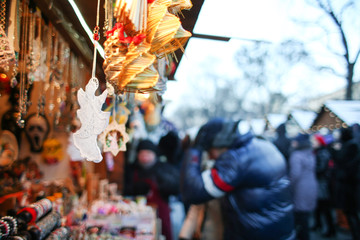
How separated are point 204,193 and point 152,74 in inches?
71.2

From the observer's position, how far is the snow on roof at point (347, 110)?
10.7 feet

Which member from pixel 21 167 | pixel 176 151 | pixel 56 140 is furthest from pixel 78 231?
pixel 176 151

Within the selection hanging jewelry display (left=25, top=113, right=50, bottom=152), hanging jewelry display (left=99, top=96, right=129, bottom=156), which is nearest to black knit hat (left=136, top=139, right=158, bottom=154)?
hanging jewelry display (left=25, top=113, right=50, bottom=152)

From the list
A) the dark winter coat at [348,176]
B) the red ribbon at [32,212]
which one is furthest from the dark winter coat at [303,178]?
the red ribbon at [32,212]

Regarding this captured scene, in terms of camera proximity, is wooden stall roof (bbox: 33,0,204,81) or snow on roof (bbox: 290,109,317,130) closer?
wooden stall roof (bbox: 33,0,204,81)

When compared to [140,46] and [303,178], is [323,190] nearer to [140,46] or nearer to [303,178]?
[303,178]

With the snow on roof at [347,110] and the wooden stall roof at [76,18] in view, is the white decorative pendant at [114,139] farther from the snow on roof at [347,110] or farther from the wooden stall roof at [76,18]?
the snow on roof at [347,110]

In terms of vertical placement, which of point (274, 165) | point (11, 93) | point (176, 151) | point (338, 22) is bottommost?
point (176, 151)

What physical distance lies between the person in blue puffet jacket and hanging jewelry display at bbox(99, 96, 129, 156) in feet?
4.18

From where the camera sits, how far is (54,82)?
218 centimetres

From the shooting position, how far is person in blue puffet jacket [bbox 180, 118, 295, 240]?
7.73 ft

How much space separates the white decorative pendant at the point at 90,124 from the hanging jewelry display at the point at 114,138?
0.42 metres

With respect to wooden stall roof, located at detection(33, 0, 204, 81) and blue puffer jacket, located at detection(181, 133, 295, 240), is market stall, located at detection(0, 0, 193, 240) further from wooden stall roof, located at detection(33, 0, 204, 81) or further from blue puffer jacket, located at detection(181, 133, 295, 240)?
blue puffer jacket, located at detection(181, 133, 295, 240)

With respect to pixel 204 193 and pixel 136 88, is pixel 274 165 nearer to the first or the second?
pixel 204 193
